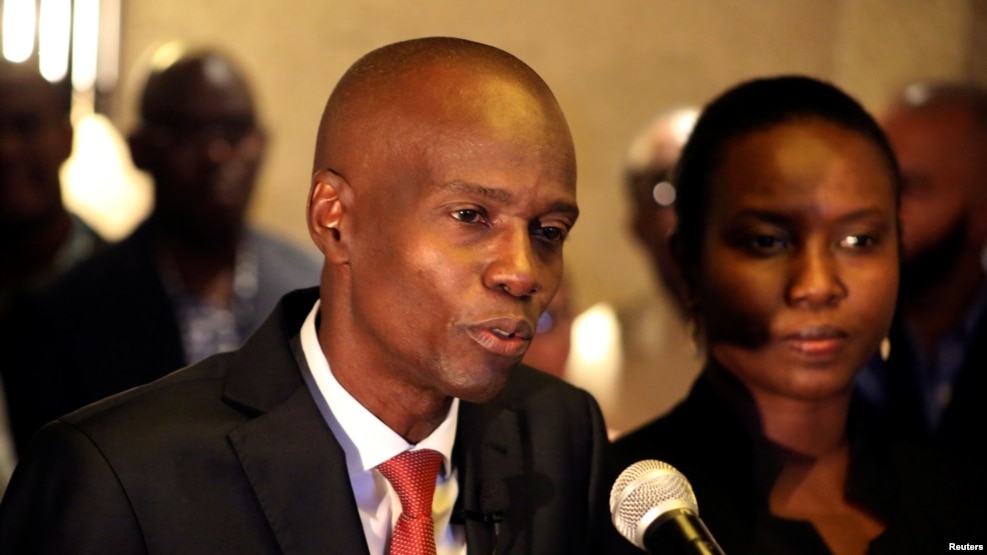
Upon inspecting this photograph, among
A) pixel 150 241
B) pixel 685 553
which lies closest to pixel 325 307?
pixel 685 553

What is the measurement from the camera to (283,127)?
14.7 ft

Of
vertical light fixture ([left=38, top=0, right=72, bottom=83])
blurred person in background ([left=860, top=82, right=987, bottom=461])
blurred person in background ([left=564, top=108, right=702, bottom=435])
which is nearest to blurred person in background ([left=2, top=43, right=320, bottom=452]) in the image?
vertical light fixture ([left=38, top=0, right=72, bottom=83])

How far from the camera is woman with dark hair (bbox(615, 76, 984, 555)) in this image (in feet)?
7.91

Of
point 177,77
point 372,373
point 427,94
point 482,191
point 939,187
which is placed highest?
point 427,94

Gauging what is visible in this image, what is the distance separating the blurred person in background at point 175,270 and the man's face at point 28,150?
0.26 meters

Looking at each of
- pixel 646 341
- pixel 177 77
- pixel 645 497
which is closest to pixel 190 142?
pixel 177 77

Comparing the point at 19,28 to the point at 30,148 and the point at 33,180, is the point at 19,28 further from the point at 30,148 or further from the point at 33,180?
the point at 33,180

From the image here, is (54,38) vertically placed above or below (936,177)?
above

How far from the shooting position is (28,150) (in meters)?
4.10

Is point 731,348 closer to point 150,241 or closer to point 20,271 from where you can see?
point 150,241

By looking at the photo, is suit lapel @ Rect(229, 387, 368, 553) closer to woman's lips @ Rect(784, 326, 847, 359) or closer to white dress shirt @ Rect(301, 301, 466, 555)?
white dress shirt @ Rect(301, 301, 466, 555)

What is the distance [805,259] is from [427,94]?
0.87 metres

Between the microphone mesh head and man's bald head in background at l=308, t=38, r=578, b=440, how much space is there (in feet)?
0.92

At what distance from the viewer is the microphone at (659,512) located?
1.59 m
